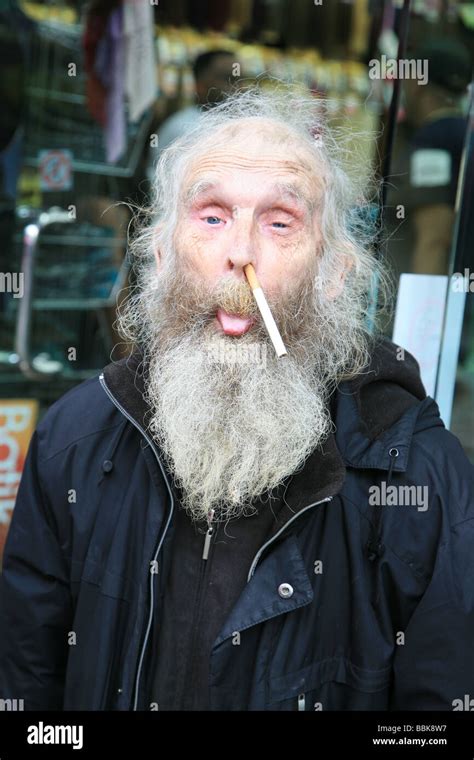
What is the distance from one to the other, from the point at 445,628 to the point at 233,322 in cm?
81

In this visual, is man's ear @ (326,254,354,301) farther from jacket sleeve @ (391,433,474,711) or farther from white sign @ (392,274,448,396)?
white sign @ (392,274,448,396)

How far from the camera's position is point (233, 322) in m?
1.97

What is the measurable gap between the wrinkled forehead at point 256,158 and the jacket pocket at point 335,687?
1067 mm

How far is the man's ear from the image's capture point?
Answer: 2131 millimetres

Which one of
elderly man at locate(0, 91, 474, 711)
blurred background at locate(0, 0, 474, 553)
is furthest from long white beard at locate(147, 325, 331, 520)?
blurred background at locate(0, 0, 474, 553)

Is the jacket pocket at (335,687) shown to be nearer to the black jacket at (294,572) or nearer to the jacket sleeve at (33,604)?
the black jacket at (294,572)

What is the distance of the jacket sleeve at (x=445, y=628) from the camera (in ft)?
Answer: 6.09

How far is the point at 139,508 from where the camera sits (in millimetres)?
2008

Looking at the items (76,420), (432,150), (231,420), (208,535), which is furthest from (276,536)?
(432,150)

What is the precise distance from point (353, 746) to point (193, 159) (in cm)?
139

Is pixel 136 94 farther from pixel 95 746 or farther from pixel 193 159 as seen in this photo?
pixel 95 746

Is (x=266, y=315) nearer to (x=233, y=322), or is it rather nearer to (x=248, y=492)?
(x=233, y=322)

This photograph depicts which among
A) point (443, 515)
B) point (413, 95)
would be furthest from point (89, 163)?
point (443, 515)

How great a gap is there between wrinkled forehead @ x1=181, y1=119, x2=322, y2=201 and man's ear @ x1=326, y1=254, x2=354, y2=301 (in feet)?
0.63
